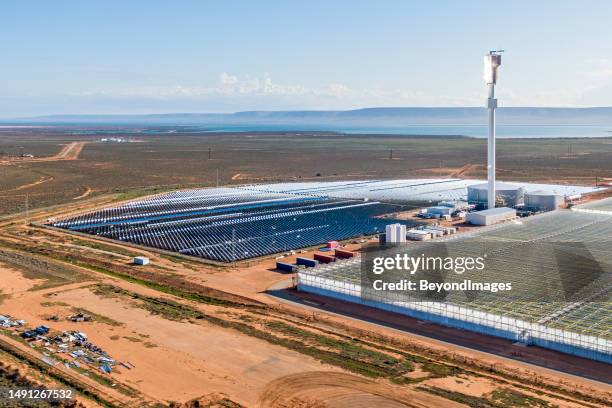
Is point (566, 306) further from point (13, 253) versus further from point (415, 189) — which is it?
point (415, 189)

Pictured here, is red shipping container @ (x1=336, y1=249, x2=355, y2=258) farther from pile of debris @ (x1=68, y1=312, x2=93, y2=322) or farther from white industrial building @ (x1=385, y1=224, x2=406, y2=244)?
pile of debris @ (x1=68, y1=312, x2=93, y2=322)

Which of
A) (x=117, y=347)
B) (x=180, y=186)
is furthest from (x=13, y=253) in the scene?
(x=180, y=186)

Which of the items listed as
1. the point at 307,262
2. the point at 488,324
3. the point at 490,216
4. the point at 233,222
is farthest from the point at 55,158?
the point at 488,324

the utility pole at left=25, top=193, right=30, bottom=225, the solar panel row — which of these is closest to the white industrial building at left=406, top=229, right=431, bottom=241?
the solar panel row

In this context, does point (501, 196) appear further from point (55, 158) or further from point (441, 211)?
point (55, 158)

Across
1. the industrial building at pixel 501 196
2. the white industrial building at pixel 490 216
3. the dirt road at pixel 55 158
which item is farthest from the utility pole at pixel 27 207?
the dirt road at pixel 55 158

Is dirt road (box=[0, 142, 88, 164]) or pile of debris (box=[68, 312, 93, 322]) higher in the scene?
dirt road (box=[0, 142, 88, 164])
